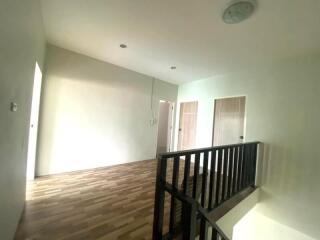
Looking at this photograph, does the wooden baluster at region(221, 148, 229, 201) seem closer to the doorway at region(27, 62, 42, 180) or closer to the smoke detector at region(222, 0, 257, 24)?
the smoke detector at region(222, 0, 257, 24)

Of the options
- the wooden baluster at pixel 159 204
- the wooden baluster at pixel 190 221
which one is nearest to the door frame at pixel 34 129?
the wooden baluster at pixel 159 204

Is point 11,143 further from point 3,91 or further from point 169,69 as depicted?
point 169,69

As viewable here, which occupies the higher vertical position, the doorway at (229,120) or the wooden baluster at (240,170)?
the doorway at (229,120)

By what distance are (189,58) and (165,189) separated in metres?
2.65

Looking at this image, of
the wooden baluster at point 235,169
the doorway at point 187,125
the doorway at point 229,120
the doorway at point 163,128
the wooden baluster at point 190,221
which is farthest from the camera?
the doorway at point 163,128

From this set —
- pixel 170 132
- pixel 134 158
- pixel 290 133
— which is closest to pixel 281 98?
pixel 290 133

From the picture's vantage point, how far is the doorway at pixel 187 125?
4.87 meters

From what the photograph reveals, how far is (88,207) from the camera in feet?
7.21

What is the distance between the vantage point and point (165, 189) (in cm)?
149

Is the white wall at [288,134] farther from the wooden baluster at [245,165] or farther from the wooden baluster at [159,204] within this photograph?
the wooden baluster at [159,204]

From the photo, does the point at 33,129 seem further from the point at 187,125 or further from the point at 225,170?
the point at 187,125

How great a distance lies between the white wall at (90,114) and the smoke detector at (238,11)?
111 inches

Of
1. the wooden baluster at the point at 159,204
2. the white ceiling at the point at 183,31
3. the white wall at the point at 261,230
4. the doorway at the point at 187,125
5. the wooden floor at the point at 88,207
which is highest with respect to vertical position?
the white ceiling at the point at 183,31

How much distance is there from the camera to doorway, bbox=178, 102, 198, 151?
192 inches
